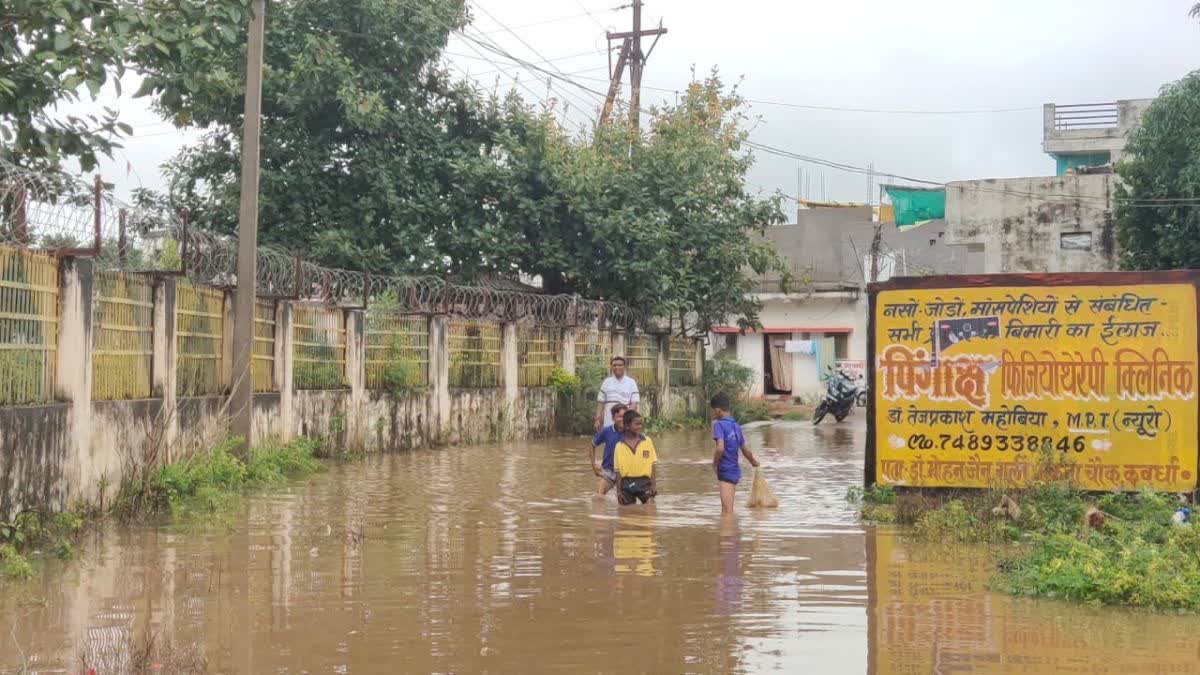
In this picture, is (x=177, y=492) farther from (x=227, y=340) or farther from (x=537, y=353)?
(x=537, y=353)

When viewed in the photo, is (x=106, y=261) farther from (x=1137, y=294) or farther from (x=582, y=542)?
(x=1137, y=294)

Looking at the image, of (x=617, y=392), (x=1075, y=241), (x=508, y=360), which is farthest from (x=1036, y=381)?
(x=1075, y=241)

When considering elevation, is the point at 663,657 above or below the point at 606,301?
below

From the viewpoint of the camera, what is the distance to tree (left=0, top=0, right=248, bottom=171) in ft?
29.6

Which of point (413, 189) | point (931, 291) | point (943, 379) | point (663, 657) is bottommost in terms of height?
point (663, 657)

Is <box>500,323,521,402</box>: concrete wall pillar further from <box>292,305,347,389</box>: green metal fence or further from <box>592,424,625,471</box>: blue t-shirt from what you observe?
<box>592,424,625,471</box>: blue t-shirt

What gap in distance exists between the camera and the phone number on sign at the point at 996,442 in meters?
11.1

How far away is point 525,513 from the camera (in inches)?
489

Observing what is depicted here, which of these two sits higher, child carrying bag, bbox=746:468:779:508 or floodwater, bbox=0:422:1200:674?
child carrying bag, bbox=746:468:779:508

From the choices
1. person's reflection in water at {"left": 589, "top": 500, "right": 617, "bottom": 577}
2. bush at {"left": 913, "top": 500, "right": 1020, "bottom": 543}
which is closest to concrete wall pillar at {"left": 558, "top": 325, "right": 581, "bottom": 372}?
person's reflection in water at {"left": 589, "top": 500, "right": 617, "bottom": 577}

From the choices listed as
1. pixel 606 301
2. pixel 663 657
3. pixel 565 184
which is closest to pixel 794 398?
pixel 606 301

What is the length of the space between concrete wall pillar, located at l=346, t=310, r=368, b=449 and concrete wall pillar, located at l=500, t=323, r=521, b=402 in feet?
15.1

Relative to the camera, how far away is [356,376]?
63.7ft

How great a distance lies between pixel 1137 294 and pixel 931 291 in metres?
1.65
